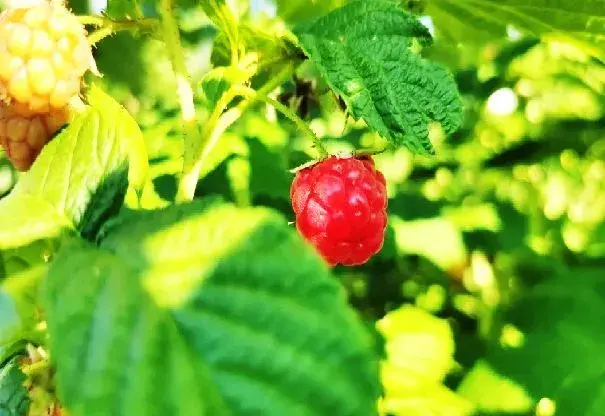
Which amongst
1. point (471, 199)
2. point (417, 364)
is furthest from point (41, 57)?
point (471, 199)

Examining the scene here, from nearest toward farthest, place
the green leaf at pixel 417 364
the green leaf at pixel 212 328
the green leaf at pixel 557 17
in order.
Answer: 1. the green leaf at pixel 212 328
2. the green leaf at pixel 557 17
3. the green leaf at pixel 417 364

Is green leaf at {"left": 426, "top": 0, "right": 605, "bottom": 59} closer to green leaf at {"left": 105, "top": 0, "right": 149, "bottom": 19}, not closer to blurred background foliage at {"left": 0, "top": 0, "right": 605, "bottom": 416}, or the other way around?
blurred background foliage at {"left": 0, "top": 0, "right": 605, "bottom": 416}

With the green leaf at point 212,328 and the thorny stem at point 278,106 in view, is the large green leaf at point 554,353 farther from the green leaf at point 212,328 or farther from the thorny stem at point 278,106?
the green leaf at point 212,328

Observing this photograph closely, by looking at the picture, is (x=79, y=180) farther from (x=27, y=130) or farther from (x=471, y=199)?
(x=471, y=199)

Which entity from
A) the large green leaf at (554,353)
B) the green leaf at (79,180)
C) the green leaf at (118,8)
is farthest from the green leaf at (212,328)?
the large green leaf at (554,353)

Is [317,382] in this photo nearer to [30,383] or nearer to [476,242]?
[30,383]

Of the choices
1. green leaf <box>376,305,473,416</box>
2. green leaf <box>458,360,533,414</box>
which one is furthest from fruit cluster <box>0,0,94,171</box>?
green leaf <box>458,360,533,414</box>

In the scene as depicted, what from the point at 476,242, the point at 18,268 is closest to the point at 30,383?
the point at 18,268

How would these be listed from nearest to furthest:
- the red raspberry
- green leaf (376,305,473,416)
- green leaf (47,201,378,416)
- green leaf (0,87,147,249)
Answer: green leaf (47,201,378,416), green leaf (0,87,147,249), the red raspberry, green leaf (376,305,473,416)
